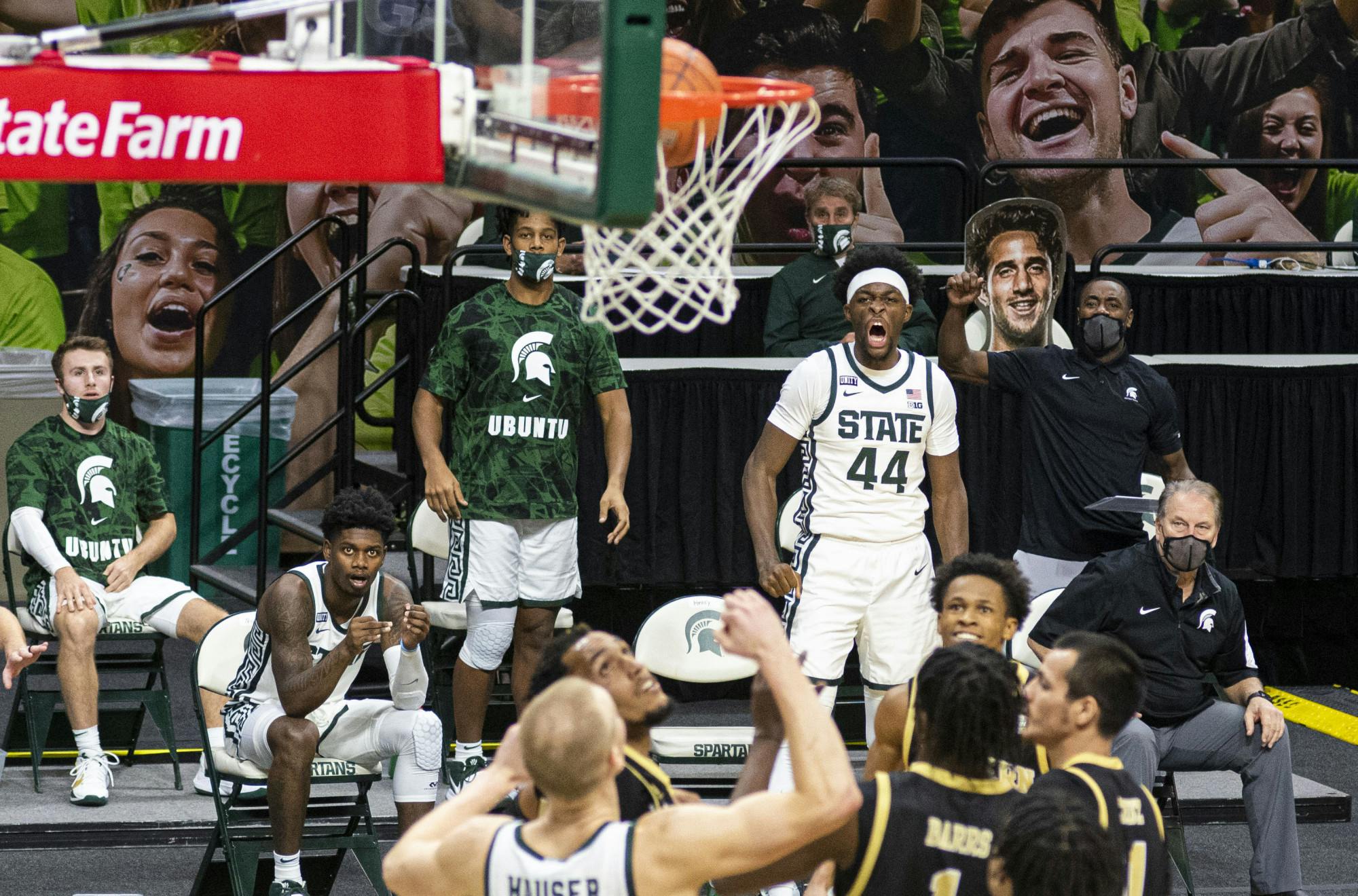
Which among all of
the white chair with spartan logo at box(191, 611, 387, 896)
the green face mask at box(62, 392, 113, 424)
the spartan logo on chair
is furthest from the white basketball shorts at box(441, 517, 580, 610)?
the green face mask at box(62, 392, 113, 424)

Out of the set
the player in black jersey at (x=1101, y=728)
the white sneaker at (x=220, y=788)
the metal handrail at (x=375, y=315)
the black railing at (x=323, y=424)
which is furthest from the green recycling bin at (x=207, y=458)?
the player in black jersey at (x=1101, y=728)

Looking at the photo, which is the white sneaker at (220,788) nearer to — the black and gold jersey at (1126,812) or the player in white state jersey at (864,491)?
the player in white state jersey at (864,491)

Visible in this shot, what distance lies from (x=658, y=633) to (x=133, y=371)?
6214 millimetres

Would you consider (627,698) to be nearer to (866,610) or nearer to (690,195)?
(690,195)

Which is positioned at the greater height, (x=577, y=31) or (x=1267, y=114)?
(x=1267, y=114)

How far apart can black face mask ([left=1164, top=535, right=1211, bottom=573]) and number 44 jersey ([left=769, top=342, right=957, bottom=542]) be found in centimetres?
90

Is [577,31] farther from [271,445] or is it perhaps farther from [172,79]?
[271,445]

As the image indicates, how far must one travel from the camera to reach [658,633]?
6707 mm

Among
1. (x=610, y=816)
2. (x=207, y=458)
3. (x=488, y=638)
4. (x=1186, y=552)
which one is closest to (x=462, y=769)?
(x=488, y=638)

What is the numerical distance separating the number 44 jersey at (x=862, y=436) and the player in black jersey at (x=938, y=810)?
272cm

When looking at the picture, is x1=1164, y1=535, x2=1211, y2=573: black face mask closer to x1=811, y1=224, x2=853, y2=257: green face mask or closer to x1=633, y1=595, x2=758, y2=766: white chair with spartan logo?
x1=633, y1=595, x2=758, y2=766: white chair with spartan logo

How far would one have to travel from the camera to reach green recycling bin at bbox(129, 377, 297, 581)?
1097cm

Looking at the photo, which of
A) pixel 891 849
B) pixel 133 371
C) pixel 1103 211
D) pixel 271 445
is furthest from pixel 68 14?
pixel 891 849

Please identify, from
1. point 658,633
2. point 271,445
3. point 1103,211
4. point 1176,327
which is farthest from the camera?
point 1103,211
